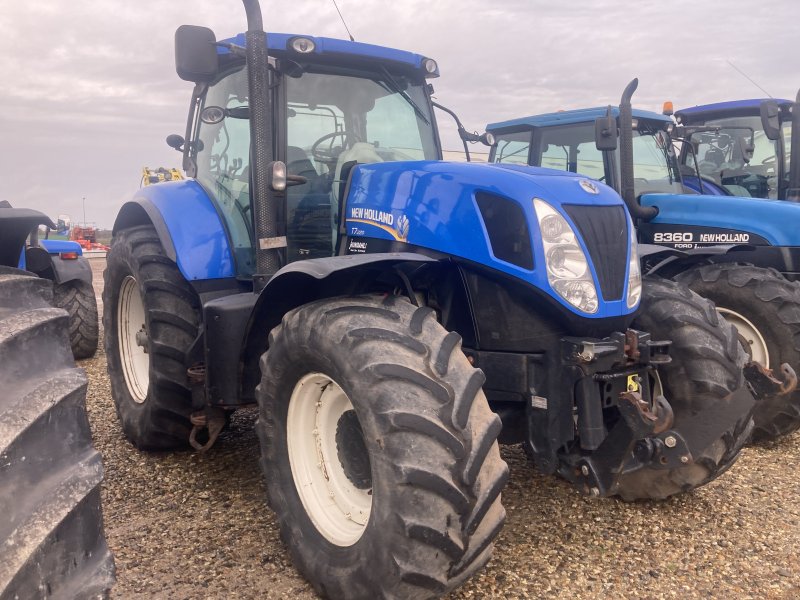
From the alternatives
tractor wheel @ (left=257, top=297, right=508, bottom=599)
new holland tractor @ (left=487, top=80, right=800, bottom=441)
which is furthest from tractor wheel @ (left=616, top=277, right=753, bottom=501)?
tractor wheel @ (left=257, top=297, right=508, bottom=599)

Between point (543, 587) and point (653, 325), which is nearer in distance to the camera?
point (543, 587)

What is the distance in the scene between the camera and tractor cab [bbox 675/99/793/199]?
6605mm

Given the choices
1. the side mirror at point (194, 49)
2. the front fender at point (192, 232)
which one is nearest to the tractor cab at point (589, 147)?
the front fender at point (192, 232)

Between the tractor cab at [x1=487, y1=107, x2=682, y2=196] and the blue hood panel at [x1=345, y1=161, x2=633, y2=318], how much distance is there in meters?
3.08

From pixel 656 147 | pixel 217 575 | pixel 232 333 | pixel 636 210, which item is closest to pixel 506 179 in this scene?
pixel 232 333

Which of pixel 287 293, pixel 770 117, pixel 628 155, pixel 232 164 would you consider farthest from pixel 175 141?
pixel 770 117

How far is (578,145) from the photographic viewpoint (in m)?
6.33

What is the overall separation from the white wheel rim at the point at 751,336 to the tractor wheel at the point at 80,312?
5.46m

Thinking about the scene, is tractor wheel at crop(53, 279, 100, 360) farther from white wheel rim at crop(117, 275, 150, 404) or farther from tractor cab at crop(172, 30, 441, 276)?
tractor cab at crop(172, 30, 441, 276)

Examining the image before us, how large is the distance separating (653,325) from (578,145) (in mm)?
3551

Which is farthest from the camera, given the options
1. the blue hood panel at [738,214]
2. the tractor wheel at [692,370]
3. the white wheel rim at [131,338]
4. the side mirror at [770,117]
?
the side mirror at [770,117]

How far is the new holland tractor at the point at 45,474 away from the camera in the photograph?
1259 mm

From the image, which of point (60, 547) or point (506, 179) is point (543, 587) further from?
point (60, 547)

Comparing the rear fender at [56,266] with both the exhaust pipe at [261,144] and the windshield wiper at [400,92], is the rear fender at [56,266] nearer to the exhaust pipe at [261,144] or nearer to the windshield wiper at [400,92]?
the exhaust pipe at [261,144]
